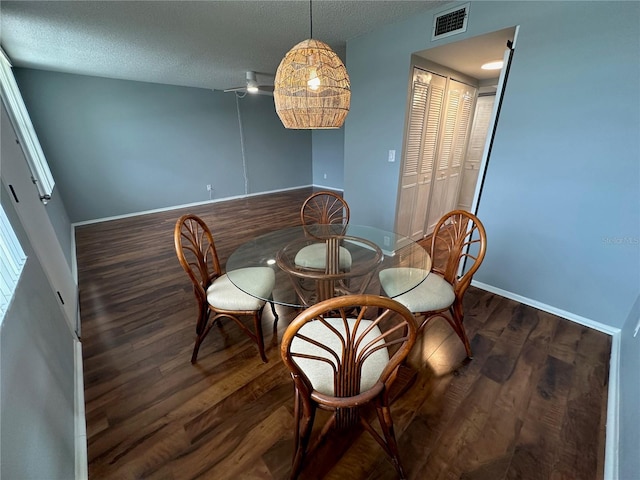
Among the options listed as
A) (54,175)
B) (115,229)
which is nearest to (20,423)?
(115,229)

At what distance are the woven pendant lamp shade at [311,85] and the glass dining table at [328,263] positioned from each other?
874mm

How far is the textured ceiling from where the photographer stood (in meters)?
1.97

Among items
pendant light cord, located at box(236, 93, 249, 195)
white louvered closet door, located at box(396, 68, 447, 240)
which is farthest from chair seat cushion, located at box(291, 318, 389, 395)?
pendant light cord, located at box(236, 93, 249, 195)

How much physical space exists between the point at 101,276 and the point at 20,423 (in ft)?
7.61

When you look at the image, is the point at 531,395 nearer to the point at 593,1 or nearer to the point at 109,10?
the point at 593,1

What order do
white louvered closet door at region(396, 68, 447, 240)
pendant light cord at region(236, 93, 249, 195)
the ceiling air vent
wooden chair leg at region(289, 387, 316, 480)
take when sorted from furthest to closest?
pendant light cord at region(236, 93, 249, 195)
white louvered closet door at region(396, 68, 447, 240)
the ceiling air vent
wooden chair leg at region(289, 387, 316, 480)

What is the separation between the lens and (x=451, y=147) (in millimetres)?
3371

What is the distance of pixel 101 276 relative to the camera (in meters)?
2.67

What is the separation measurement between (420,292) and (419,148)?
193 centimetres

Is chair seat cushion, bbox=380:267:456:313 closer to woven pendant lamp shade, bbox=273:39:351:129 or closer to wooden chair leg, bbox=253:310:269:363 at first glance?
wooden chair leg, bbox=253:310:269:363

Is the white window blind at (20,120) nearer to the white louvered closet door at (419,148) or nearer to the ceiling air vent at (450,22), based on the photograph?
the white louvered closet door at (419,148)

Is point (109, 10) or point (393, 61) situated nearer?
point (109, 10)

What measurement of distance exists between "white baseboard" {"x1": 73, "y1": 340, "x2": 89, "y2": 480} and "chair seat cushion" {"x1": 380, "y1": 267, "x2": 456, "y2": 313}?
5.16 ft

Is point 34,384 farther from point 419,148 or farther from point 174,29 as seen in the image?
point 419,148
